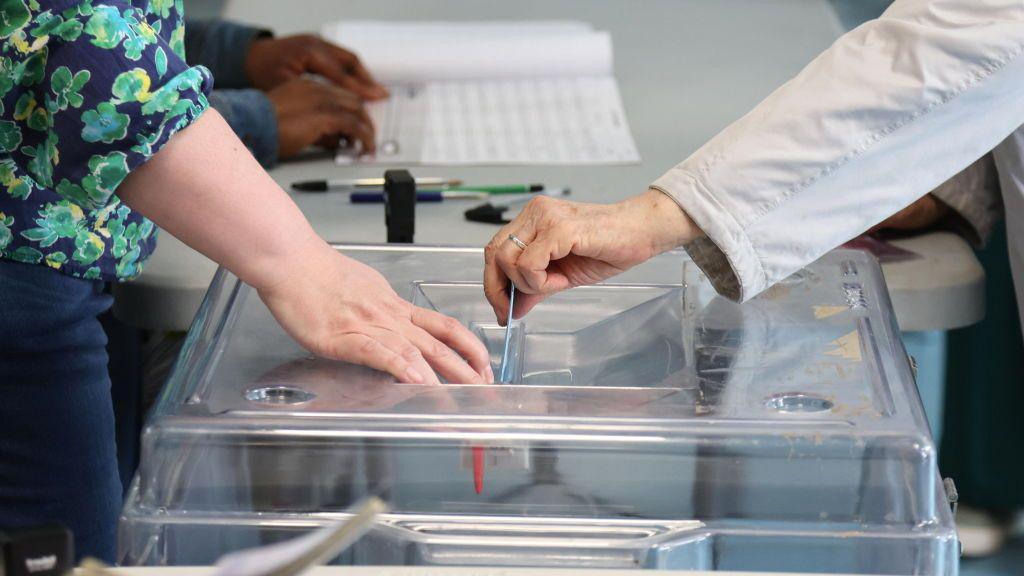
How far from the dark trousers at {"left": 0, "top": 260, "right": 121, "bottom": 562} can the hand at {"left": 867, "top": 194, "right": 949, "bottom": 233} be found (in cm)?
68

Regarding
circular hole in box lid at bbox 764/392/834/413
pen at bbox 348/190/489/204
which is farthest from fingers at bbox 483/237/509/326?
pen at bbox 348/190/489/204

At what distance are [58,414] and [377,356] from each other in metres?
0.32

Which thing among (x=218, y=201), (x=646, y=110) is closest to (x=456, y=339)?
(x=218, y=201)

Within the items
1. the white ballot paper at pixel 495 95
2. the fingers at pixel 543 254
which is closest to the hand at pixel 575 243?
the fingers at pixel 543 254

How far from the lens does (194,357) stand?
0.76m

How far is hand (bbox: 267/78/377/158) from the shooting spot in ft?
4.51

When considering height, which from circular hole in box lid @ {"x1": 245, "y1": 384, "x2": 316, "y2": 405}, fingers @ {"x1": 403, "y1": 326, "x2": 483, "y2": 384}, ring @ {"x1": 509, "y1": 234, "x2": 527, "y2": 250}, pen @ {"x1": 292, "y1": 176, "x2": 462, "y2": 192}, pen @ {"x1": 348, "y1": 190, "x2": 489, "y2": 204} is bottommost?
circular hole in box lid @ {"x1": 245, "y1": 384, "x2": 316, "y2": 405}

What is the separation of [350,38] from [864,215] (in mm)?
1072

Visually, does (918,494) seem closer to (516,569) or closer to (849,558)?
(849,558)

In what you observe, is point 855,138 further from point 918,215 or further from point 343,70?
point 343,70

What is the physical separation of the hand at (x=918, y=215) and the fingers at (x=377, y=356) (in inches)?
22.5

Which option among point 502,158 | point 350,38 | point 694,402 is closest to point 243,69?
point 350,38

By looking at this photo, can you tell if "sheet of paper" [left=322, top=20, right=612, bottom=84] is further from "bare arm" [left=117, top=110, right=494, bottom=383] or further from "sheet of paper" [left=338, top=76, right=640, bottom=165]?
"bare arm" [left=117, top=110, right=494, bottom=383]

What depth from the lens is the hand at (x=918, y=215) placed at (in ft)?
3.74
